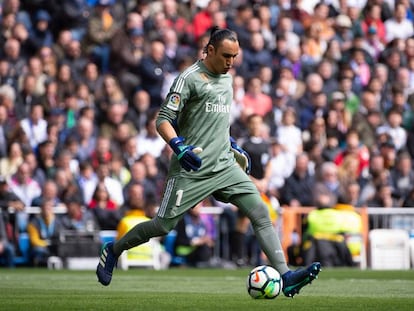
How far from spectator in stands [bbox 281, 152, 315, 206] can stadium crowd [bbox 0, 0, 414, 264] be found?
24 mm

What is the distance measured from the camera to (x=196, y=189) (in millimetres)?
11680

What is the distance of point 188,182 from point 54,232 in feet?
30.9

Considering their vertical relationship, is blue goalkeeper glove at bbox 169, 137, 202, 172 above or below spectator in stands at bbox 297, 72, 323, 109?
below

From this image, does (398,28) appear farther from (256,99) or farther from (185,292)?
(185,292)

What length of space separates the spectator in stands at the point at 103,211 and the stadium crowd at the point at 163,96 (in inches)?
0.7

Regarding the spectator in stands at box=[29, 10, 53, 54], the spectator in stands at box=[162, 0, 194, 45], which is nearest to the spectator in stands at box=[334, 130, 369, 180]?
the spectator in stands at box=[162, 0, 194, 45]

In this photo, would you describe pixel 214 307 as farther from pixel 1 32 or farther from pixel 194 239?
pixel 1 32

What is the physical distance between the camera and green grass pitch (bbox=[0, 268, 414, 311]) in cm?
1048

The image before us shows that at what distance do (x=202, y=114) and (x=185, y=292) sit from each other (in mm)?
2138

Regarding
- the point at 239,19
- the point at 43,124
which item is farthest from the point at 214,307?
the point at 239,19

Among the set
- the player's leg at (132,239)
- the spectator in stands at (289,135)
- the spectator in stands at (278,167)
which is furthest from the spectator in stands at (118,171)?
the player's leg at (132,239)

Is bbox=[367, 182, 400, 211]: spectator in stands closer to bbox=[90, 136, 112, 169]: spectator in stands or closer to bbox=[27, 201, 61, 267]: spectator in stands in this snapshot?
bbox=[90, 136, 112, 169]: spectator in stands

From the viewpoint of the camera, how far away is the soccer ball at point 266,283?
11.2m

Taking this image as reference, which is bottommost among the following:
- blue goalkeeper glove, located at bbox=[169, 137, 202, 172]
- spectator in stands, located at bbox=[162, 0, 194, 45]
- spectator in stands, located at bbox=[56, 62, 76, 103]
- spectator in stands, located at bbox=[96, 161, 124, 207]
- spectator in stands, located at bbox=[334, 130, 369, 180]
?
blue goalkeeper glove, located at bbox=[169, 137, 202, 172]
